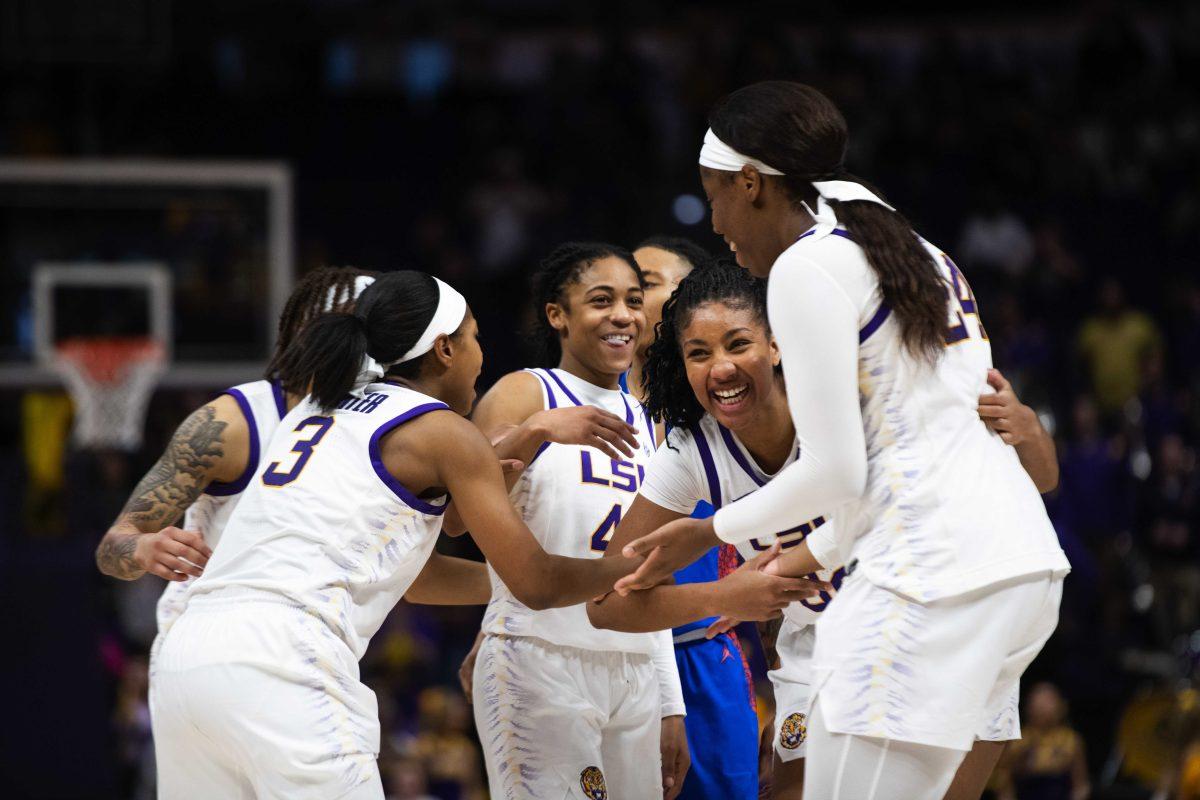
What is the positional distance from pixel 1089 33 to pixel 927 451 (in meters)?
14.0

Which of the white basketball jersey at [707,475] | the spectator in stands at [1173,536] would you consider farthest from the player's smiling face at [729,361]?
the spectator in stands at [1173,536]

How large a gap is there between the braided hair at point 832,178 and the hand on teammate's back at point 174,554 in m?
1.72

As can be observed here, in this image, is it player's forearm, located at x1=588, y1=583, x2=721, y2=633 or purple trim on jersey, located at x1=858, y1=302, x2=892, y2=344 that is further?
player's forearm, located at x1=588, y1=583, x2=721, y2=633

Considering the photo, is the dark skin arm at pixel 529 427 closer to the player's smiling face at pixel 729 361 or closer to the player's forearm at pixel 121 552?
the player's smiling face at pixel 729 361

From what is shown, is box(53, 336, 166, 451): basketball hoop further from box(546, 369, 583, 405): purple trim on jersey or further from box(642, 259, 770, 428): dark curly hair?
box(642, 259, 770, 428): dark curly hair

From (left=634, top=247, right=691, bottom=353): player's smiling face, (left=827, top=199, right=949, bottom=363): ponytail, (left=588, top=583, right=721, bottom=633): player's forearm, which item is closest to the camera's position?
(left=827, top=199, right=949, bottom=363): ponytail

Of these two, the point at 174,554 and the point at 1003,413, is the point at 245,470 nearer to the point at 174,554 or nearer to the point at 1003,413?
the point at 174,554

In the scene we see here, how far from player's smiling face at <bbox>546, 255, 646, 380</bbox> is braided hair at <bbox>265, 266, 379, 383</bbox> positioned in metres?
0.73

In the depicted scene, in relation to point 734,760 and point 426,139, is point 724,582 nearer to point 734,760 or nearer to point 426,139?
point 734,760

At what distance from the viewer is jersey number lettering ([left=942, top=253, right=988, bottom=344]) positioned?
10.5 ft

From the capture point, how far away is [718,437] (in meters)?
4.11

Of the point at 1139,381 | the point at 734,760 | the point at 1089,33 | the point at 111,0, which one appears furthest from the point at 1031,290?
the point at 734,760

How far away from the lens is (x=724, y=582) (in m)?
3.77

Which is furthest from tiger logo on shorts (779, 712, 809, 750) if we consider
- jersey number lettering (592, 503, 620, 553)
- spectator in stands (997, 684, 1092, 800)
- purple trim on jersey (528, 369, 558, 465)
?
spectator in stands (997, 684, 1092, 800)
